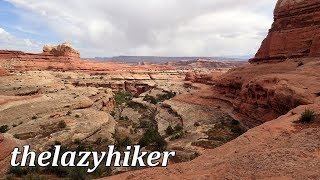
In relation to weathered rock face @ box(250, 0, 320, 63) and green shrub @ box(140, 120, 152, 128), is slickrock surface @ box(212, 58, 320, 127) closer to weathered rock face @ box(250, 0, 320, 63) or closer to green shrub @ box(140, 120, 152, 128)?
weathered rock face @ box(250, 0, 320, 63)

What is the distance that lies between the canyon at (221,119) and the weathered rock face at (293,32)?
Answer: 133 mm

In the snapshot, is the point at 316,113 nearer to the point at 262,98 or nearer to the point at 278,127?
the point at 278,127

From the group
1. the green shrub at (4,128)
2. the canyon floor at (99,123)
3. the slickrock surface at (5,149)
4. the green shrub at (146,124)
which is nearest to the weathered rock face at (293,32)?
the canyon floor at (99,123)

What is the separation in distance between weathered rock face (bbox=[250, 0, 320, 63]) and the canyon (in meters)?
0.13

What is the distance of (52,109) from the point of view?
39.4 m

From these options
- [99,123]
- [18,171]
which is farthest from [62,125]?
[18,171]

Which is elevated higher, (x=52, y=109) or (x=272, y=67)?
(x=272, y=67)

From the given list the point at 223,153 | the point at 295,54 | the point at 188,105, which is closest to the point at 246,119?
the point at 295,54

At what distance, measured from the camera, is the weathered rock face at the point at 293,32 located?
3975 centimetres

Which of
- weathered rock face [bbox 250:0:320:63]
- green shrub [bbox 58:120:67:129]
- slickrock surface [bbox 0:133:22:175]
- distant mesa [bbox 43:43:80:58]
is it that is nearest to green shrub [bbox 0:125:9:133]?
green shrub [bbox 58:120:67:129]

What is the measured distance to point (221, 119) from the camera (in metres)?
39.8

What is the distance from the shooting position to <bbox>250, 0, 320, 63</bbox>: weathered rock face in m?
39.8

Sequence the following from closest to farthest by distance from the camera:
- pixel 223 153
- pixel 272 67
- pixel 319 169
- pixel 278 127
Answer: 1. pixel 319 169
2. pixel 223 153
3. pixel 278 127
4. pixel 272 67

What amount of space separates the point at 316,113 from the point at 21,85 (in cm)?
4741
